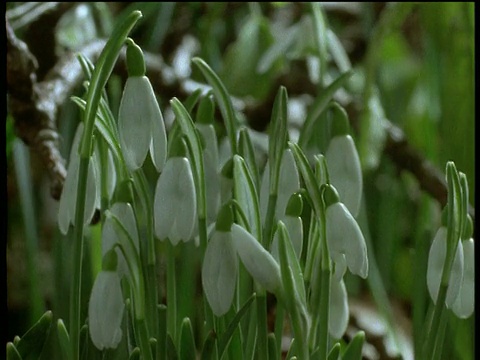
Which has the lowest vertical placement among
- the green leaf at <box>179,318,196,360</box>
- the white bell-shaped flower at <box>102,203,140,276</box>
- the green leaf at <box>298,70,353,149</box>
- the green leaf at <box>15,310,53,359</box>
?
the green leaf at <box>179,318,196,360</box>

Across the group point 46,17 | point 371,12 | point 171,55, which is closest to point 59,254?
point 46,17

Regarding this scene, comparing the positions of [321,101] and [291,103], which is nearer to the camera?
[321,101]

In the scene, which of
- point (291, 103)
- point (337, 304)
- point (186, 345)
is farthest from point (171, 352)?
point (291, 103)

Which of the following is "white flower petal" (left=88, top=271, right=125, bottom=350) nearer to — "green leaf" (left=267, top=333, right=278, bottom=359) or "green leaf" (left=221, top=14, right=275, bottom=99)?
"green leaf" (left=267, top=333, right=278, bottom=359)

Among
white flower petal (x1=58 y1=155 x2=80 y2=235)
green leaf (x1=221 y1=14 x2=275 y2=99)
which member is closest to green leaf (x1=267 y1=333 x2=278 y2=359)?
white flower petal (x1=58 y1=155 x2=80 y2=235)

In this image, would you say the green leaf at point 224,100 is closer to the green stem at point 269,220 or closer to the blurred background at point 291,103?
the green stem at point 269,220

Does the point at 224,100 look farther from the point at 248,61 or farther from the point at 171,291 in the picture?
the point at 248,61
